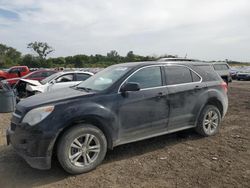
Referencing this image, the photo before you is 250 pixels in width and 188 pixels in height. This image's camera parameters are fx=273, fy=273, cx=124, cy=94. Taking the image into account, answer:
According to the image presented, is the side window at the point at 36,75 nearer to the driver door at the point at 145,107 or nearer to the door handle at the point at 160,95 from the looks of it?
the driver door at the point at 145,107

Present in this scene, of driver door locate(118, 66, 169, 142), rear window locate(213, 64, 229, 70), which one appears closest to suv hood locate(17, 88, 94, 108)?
driver door locate(118, 66, 169, 142)

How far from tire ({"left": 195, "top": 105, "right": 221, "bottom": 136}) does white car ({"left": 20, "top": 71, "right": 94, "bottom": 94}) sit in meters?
5.82

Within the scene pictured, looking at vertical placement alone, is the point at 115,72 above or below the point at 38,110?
above

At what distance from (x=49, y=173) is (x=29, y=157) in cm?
52

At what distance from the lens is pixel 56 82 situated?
34.9 feet

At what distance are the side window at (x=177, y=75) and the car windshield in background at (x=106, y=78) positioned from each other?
872mm

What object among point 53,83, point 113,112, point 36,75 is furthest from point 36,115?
point 36,75

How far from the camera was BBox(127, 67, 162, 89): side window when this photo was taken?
499 cm

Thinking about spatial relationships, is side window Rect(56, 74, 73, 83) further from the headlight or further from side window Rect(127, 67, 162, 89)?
the headlight

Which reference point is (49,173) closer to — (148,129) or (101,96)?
(101,96)

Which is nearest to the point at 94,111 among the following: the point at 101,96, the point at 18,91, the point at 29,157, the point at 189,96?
the point at 101,96

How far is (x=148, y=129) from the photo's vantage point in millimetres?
4941

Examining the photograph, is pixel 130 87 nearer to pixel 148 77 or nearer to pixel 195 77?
pixel 148 77

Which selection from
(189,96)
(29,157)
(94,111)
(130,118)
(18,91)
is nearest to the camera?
(29,157)
